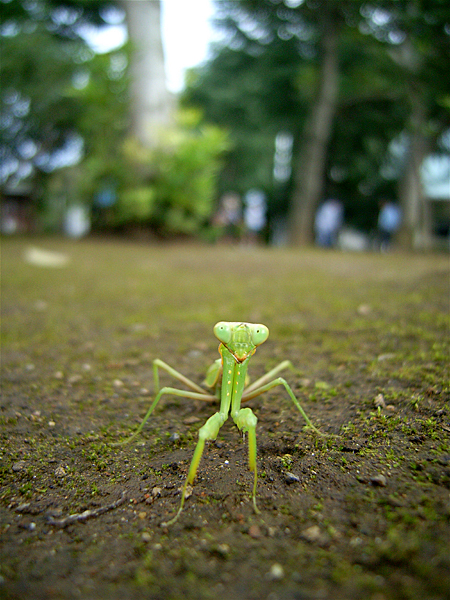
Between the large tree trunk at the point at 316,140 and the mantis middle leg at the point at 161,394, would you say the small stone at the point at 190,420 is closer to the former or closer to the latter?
the mantis middle leg at the point at 161,394

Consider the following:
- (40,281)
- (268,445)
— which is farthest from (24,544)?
(40,281)

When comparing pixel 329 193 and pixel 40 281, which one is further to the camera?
pixel 329 193

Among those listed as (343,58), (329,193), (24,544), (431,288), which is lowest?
(24,544)

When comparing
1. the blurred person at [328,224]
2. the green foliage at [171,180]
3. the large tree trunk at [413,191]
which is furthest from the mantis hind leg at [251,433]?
the blurred person at [328,224]

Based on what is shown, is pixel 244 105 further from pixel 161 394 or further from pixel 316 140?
pixel 161 394

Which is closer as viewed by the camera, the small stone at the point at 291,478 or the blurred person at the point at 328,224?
the small stone at the point at 291,478

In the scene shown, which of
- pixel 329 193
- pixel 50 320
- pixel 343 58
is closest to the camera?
pixel 50 320

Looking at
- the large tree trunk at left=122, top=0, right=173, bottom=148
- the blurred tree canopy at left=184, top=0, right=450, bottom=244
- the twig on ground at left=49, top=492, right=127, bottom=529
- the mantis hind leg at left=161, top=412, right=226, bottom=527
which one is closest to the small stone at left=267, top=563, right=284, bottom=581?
the mantis hind leg at left=161, top=412, right=226, bottom=527

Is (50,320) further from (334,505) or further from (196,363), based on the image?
(334,505)
